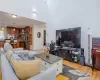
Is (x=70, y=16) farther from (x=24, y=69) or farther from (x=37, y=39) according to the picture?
(x=24, y=69)

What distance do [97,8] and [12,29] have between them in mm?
8532

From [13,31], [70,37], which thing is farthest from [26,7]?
[13,31]

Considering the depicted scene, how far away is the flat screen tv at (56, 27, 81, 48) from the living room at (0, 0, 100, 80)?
0.23 metres

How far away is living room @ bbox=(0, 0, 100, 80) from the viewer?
373 centimetres

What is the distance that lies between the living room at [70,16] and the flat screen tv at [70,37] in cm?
23

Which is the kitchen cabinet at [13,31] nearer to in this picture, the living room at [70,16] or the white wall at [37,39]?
the white wall at [37,39]

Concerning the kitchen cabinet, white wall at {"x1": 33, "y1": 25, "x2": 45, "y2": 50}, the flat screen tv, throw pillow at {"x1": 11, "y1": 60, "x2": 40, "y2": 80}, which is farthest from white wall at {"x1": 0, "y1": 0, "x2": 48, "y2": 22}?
the kitchen cabinet

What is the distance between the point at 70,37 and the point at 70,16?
4.10ft

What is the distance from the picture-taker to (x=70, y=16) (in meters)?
4.97

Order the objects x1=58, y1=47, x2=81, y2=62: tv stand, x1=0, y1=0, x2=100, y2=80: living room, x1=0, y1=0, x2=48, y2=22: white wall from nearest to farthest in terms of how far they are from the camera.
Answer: x1=0, y1=0, x2=100, y2=80: living room → x1=0, y1=0, x2=48, y2=22: white wall → x1=58, y1=47, x2=81, y2=62: tv stand

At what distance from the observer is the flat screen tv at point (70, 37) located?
13.8 feet

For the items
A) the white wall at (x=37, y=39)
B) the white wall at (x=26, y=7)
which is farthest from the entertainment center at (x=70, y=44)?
the white wall at (x=37, y=39)

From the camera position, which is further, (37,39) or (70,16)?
(37,39)

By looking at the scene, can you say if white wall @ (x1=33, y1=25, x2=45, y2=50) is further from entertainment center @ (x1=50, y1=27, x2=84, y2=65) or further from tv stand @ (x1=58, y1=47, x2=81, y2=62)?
tv stand @ (x1=58, y1=47, x2=81, y2=62)
